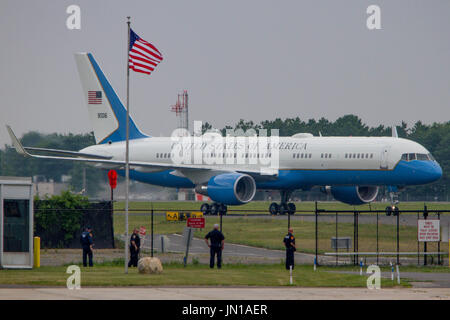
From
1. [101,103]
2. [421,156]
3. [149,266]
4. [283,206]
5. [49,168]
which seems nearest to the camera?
[149,266]

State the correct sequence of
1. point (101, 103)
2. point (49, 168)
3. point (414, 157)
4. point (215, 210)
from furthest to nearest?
point (49, 168) < point (101, 103) < point (215, 210) < point (414, 157)

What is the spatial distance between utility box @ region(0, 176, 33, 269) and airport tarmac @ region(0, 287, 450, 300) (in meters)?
7.01

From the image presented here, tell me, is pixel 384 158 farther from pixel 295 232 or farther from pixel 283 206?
pixel 283 206

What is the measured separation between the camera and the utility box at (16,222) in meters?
30.4

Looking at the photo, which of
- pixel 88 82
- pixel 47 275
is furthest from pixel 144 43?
pixel 88 82

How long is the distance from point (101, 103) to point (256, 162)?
12341mm

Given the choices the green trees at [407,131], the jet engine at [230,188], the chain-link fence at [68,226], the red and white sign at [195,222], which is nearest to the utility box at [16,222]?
the red and white sign at [195,222]

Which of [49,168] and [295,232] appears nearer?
[295,232]

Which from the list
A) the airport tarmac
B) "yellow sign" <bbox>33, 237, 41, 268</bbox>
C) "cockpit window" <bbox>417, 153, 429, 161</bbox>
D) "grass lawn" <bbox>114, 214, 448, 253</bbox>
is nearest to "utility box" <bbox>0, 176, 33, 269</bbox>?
"yellow sign" <bbox>33, 237, 41, 268</bbox>

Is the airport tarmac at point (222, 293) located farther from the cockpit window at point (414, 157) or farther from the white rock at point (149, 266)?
the cockpit window at point (414, 157)

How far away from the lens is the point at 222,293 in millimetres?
22969

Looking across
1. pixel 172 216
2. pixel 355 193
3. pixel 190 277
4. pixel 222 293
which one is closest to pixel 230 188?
pixel 172 216

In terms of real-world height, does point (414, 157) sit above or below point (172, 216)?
above

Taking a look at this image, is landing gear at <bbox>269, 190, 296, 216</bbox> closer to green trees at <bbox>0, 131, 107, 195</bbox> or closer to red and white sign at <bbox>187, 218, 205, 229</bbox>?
red and white sign at <bbox>187, 218, 205, 229</bbox>
